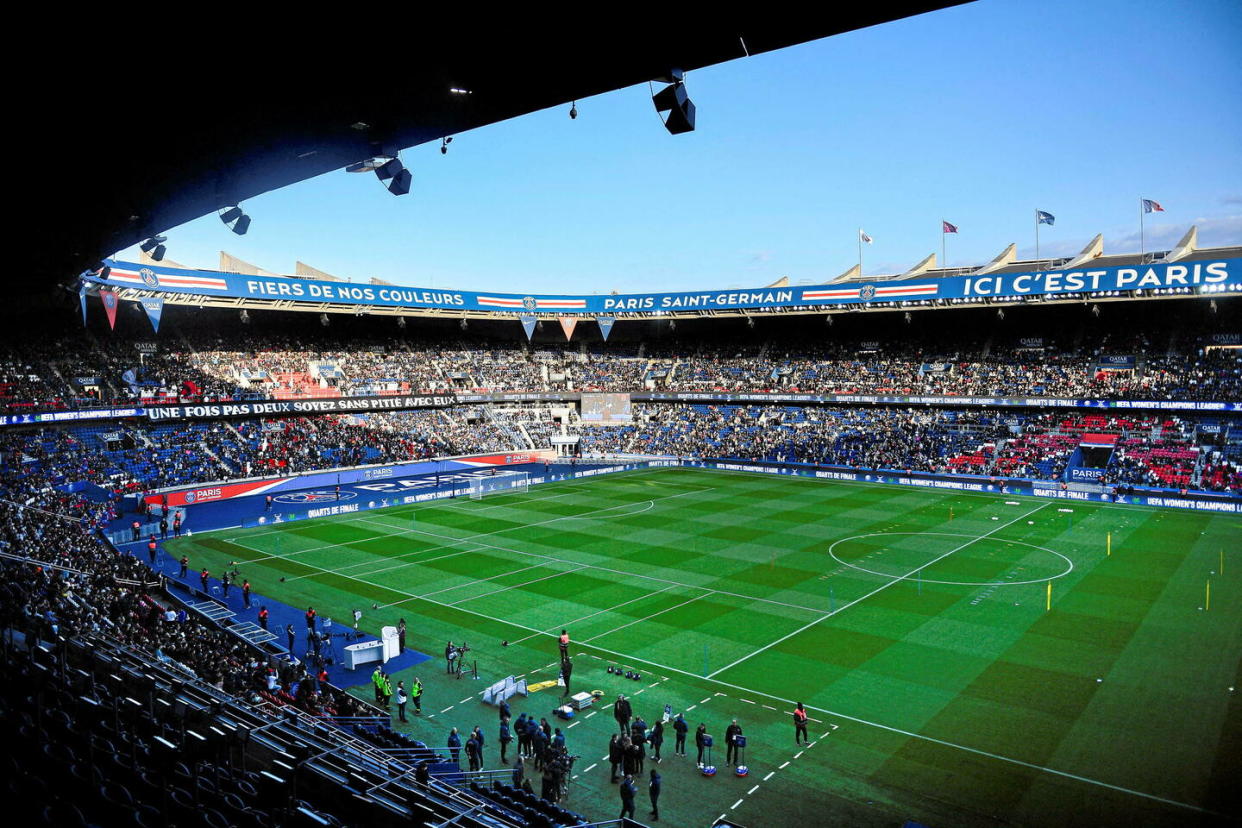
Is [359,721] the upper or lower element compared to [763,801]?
upper

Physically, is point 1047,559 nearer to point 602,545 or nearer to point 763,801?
point 602,545

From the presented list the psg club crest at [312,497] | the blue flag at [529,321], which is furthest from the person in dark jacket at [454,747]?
the blue flag at [529,321]

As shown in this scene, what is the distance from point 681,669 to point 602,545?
50.0 feet

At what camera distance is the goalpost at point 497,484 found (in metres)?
52.0

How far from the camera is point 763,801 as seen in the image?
47.8 ft

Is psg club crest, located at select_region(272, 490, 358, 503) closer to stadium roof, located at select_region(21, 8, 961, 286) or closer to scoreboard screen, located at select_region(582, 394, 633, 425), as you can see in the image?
scoreboard screen, located at select_region(582, 394, 633, 425)

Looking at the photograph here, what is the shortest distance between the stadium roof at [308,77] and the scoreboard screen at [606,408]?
64.4 m

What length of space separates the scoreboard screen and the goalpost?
18.4 meters

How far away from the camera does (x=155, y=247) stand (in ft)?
60.9

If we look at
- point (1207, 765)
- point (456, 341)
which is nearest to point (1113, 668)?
point (1207, 765)

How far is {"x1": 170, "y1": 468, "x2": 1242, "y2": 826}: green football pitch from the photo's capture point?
49.6ft

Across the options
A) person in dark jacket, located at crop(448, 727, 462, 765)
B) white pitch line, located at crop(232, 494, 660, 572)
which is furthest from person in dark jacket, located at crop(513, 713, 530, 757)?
white pitch line, located at crop(232, 494, 660, 572)

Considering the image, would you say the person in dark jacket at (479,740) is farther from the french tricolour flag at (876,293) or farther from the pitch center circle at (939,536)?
the french tricolour flag at (876,293)

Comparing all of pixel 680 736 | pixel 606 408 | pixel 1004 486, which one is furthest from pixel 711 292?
pixel 680 736
